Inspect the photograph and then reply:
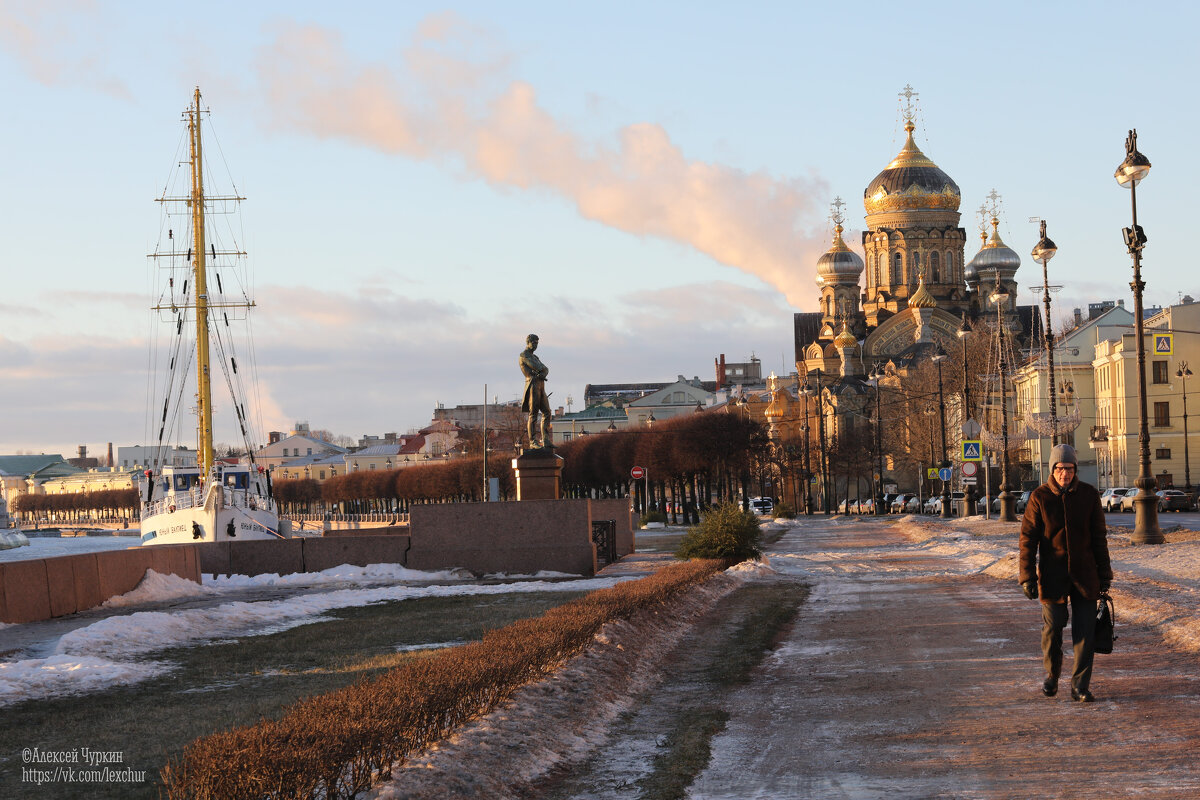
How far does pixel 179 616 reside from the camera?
1914 centimetres

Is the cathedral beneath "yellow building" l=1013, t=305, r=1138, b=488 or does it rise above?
above

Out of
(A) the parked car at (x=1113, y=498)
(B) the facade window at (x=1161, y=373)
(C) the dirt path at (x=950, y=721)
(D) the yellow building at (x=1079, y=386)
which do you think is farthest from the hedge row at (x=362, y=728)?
(D) the yellow building at (x=1079, y=386)

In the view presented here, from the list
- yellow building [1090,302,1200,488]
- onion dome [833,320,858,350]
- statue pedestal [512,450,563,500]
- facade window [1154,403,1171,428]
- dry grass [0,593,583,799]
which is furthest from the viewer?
onion dome [833,320,858,350]

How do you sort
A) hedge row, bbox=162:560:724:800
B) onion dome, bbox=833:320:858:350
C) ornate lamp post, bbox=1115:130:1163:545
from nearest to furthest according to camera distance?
hedge row, bbox=162:560:724:800 < ornate lamp post, bbox=1115:130:1163:545 < onion dome, bbox=833:320:858:350

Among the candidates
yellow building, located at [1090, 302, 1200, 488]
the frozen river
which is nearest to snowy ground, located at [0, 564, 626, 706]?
the frozen river

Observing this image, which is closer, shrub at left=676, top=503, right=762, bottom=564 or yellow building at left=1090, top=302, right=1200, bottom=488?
shrub at left=676, top=503, right=762, bottom=564

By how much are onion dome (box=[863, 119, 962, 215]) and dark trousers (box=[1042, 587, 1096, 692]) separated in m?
127

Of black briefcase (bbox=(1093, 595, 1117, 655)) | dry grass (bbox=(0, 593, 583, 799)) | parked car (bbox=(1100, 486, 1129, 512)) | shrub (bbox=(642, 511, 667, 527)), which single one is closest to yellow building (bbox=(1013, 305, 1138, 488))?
parked car (bbox=(1100, 486, 1129, 512))

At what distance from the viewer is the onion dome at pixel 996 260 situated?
454 ft

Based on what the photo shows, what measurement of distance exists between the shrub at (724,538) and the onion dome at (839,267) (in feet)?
379

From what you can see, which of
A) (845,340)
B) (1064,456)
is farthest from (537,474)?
(845,340)

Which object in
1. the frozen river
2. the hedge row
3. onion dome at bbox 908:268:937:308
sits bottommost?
the frozen river

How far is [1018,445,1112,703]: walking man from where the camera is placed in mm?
10414

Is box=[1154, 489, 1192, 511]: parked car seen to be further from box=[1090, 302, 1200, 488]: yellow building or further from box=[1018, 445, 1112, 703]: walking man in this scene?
box=[1018, 445, 1112, 703]: walking man
